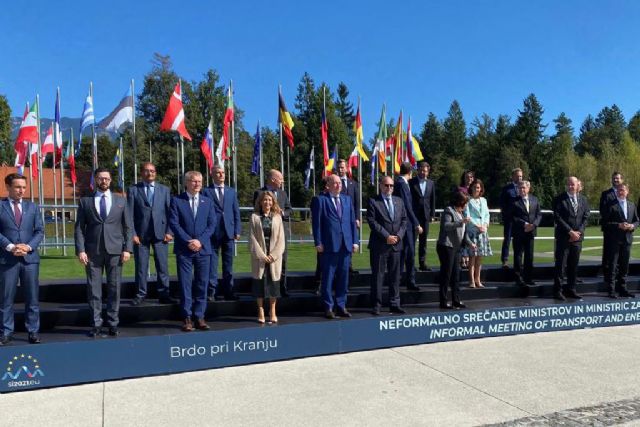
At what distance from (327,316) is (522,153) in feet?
215

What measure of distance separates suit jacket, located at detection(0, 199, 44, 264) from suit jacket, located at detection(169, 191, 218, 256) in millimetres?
1342

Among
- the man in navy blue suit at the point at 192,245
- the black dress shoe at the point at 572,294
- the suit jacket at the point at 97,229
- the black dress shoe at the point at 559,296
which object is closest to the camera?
the suit jacket at the point at 97,229

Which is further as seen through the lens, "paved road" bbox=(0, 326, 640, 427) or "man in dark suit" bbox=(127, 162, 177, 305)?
"man in dark suit" bbox=(127, 162, 177, 305)

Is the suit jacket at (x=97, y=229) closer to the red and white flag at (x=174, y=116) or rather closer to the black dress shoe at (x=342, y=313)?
the black dress shoe at (x=342, y=313)

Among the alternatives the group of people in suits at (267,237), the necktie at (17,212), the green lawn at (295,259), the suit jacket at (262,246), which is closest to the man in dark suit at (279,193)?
the group of people in suits at (267,237)

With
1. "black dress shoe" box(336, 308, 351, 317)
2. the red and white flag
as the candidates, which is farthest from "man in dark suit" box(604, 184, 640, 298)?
the red and white flag

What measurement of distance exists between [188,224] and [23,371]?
2.12 m

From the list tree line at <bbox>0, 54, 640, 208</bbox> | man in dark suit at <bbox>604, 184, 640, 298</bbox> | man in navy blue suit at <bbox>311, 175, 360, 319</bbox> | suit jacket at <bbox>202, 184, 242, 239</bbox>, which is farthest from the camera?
tree line at <bbox>0, 54, 640, 208</bbox>

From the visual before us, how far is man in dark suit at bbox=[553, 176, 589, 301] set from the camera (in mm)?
7527

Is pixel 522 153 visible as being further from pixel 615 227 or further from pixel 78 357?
pixel 78 357

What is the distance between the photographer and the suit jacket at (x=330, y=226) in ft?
20.5

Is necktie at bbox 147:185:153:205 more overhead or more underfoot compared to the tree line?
more underfoot

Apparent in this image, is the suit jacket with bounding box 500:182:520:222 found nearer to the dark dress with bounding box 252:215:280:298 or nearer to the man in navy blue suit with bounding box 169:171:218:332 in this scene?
the dark dress with bounding box 252:215:280:298

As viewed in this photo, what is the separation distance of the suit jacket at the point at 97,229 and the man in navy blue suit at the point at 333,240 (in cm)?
223
